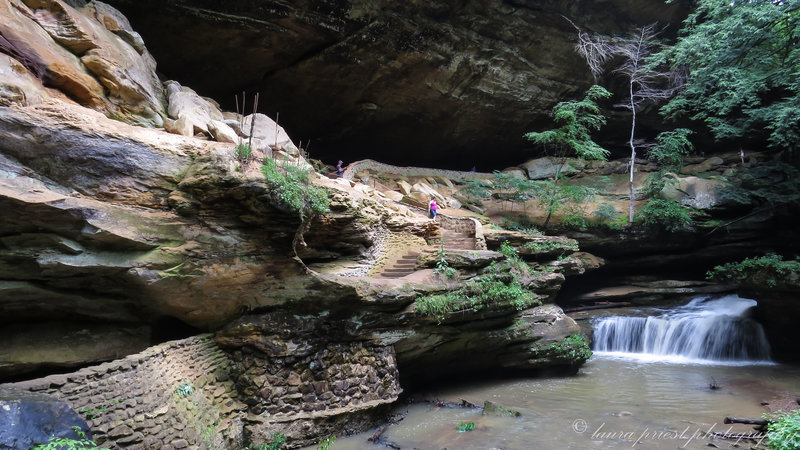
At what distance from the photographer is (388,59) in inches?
576

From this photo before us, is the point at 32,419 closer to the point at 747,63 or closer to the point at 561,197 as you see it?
the point at 561,197

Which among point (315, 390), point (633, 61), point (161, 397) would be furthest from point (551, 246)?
point (161, 397)

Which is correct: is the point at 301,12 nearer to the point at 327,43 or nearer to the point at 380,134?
the point at 327,43

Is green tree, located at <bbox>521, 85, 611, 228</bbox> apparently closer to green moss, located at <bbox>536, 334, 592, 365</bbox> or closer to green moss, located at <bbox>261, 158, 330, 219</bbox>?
green moss, located at <bbox>536, 334, 592, 365</bbox>

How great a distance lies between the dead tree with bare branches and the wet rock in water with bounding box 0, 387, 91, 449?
16771 millimetres

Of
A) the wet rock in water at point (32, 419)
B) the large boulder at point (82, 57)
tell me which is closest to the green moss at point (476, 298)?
the wet rock in water at point (32, 419)

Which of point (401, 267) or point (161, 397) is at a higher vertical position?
point (401, 267)

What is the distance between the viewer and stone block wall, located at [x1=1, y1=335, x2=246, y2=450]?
5.12 metres

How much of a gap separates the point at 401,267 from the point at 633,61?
14208 millimetres

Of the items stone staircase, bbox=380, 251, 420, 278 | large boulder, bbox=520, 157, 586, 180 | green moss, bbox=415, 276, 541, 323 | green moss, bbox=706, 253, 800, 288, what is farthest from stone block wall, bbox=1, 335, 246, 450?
large boulder, bbox=520, 157, 586, 180

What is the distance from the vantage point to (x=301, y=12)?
1235 cm

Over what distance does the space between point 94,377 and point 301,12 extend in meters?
10.8

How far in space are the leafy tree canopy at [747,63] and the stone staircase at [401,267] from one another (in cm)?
1160

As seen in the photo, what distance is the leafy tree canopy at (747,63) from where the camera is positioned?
11977 millimetres
